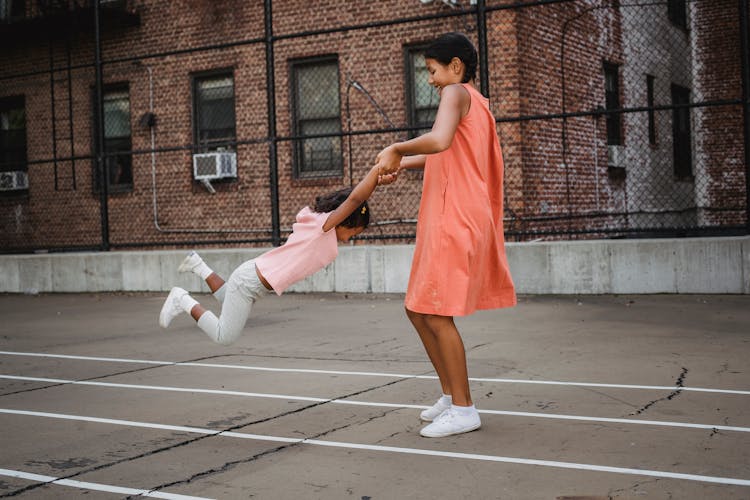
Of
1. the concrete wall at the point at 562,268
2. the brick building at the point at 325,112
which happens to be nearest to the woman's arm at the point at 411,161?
the concrete wall at the point at 562,268

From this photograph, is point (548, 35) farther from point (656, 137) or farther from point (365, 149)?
point (656, 137)

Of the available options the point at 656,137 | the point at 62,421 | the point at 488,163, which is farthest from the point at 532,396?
the point at 656,137

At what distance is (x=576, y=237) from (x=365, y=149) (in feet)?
14.7

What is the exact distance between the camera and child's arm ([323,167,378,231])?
455 cm

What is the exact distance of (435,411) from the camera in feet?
15.9

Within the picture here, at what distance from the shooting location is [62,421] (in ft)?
17.1

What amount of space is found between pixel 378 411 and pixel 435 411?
483mm

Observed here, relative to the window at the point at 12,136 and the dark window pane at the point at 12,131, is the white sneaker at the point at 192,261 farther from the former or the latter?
the dark window pane at the point at 12,131

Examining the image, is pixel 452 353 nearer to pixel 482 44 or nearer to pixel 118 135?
pixel 482 44

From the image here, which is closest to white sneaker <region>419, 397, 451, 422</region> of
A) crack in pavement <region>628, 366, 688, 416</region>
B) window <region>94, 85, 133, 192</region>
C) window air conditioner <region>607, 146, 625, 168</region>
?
crack in pavement <region>628, 366, 688, 416</region>

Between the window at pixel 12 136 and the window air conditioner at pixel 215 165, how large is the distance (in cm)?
482

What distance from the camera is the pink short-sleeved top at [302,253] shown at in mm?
5223

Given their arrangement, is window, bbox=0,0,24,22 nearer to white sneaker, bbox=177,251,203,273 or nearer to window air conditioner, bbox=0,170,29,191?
window air conditioner, bbox=0,170,29,191

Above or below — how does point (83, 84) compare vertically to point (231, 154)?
above
